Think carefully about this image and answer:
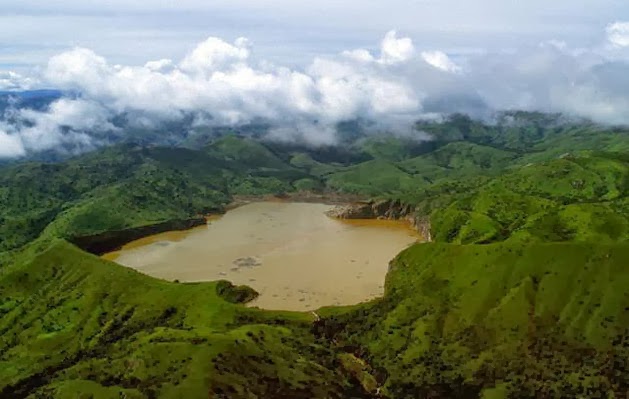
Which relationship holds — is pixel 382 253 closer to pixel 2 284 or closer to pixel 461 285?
pixel 461 285

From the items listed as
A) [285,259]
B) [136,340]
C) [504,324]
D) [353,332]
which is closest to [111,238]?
[285,259]

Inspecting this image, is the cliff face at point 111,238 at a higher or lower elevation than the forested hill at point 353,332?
lower

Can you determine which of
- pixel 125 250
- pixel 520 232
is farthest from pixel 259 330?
pixel 125 250

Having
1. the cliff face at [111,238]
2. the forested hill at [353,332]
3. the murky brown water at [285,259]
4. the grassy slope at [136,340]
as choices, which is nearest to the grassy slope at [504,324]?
the forested hill at [353,332]

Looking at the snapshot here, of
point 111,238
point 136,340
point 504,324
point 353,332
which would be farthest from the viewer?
point 111,238

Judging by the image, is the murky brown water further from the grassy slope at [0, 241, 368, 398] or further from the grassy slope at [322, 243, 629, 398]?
the grassy slope at [322, 243, 629, 398]

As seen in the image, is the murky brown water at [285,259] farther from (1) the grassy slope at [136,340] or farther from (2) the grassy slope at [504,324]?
(2) the grassy slope at [504,324]

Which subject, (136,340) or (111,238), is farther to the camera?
(111,238)

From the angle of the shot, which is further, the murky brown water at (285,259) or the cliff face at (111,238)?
the cliff face at (111,238)

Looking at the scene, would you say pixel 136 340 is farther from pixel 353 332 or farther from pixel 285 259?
pixel 285 259

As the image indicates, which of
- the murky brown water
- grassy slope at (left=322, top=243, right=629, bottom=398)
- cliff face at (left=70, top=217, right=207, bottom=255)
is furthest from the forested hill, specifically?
cliff face at (left=70, top=217, right=207, bottom=255)
